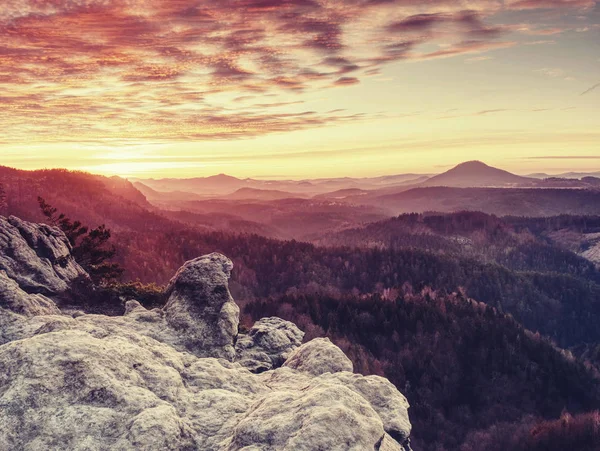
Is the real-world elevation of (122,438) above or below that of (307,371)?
above

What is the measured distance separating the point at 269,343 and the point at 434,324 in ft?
374

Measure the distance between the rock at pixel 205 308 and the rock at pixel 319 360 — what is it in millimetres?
4846

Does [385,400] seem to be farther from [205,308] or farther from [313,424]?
[205,308]

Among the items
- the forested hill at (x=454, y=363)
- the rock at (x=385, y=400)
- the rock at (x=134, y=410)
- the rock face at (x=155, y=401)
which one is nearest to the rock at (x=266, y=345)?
the rock face at (x=155, y=401)

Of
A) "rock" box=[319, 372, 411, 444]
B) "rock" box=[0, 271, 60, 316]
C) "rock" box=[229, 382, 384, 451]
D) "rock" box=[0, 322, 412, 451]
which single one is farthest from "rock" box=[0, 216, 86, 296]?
"rock" box=[229, 382, 384, 451]

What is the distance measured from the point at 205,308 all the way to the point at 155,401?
12.8 meters

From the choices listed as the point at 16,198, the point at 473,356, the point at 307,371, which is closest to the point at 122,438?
the point at 307,371

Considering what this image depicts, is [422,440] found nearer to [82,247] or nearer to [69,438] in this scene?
[82,247]

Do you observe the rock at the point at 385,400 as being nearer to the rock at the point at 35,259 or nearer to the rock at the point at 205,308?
the rock at the point at 205,308

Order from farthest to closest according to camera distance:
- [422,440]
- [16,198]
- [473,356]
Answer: [16,198] → [473,356] → [422,440]

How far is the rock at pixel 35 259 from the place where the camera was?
32.6 m

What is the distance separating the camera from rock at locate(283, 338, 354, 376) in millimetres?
24797

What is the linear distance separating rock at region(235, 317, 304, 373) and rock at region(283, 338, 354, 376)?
386 centimetres

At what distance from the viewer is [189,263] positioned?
32.0 metres
